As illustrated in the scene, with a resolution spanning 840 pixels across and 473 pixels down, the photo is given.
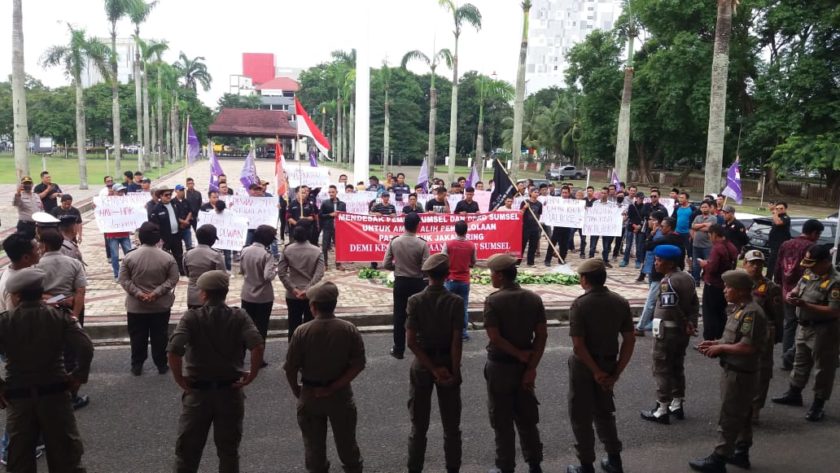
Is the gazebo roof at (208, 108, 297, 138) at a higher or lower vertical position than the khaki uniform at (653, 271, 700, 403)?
higher

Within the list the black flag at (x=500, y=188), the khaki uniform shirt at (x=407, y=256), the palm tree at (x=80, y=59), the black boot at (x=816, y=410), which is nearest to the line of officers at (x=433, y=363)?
the black boot at (x=816, y=410)

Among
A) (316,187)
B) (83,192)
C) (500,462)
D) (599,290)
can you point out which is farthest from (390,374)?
(83,192)

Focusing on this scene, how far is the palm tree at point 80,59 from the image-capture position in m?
35.5

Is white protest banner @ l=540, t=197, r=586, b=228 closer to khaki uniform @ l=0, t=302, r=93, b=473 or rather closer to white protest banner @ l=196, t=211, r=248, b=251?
white protest banner @ l=196, t=211, r=248, b=251

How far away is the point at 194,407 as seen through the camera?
14.8ft

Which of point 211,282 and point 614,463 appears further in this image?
point 614,463

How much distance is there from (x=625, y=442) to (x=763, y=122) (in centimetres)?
3260

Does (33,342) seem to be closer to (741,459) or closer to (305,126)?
(741,459)

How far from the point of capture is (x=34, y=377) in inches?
173

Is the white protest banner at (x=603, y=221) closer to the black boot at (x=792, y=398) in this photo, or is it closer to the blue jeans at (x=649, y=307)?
the blue jeans at (x=649, y=307)

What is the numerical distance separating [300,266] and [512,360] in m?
3.43

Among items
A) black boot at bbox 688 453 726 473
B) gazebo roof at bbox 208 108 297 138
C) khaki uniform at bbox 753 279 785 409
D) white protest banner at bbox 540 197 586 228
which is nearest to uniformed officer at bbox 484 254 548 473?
black boot at bbox 688 453 726 473

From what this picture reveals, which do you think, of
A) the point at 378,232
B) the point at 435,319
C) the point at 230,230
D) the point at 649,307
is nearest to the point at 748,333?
the point at 435,319

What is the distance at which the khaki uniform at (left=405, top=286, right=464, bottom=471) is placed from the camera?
5113mm
